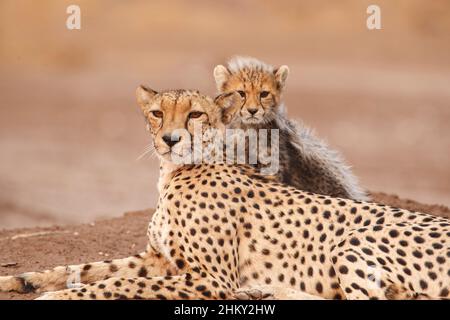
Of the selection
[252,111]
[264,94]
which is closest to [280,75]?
[264,94]

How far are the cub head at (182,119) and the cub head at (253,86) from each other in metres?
1.22

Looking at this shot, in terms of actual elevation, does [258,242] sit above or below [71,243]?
above

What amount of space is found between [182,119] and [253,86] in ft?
5.76

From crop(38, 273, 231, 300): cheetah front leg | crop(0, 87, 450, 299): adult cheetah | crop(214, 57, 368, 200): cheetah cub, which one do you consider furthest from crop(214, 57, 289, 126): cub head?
crop(38, 273, 231, 300): cheetah front leg

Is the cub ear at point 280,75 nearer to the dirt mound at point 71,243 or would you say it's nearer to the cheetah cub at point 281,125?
the cheetah cub at point 281,125

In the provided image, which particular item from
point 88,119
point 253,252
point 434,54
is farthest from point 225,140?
point 434,54

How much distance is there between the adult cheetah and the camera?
392 cm

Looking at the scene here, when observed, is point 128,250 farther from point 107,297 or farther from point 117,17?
point 117,17

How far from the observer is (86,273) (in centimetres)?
461

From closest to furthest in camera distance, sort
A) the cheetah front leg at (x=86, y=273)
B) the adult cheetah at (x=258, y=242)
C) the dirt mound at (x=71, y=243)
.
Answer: the adult cheetah at (x=258, y=242) < the cheetah front leg at (x=86, y=273) < the dirt mound at (x=71, y=243)

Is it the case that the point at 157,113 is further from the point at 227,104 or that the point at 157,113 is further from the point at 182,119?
the point at 227,104

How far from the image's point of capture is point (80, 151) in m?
→ 12.1

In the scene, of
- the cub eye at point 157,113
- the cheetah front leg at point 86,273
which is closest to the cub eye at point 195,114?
the cub eye at point 157,113

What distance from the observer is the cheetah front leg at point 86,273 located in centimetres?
450
